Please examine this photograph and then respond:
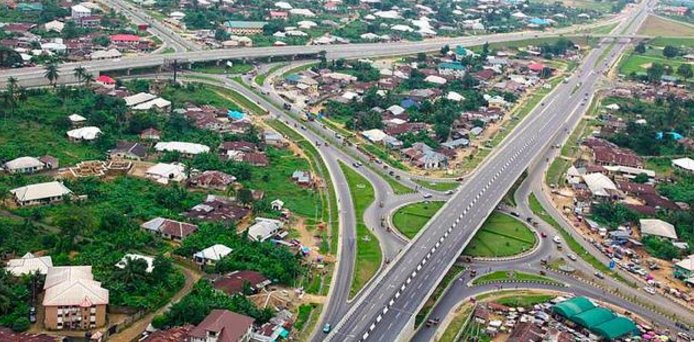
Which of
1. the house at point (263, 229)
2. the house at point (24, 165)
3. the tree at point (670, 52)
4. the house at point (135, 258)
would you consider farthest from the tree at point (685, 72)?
the house at point (135, 258)

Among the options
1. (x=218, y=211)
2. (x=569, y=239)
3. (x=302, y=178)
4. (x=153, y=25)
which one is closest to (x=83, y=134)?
(x=218, y=211)

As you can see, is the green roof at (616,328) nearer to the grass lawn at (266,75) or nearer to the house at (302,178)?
the house at (302,178)

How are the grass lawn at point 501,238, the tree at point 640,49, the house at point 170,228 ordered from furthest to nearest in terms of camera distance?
the tree at point 640,49, the grass lawn at point 501,238, the house at point 170,228

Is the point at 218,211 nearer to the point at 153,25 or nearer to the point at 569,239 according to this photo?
the point at 569,239

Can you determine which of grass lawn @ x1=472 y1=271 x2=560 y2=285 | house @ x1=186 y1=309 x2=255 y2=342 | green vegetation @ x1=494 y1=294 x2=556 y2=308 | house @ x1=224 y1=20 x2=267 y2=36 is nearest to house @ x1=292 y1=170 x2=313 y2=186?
grass lawn @ x1=472 y1=271 x2=560 y2=285

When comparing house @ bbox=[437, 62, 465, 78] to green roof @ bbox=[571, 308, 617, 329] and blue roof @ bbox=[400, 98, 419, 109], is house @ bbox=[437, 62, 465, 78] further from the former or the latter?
green roof @ bbox=[571, 308, 617, 329]

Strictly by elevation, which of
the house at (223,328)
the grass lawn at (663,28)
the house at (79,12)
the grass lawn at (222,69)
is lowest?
the grass lawn at (222,69)
